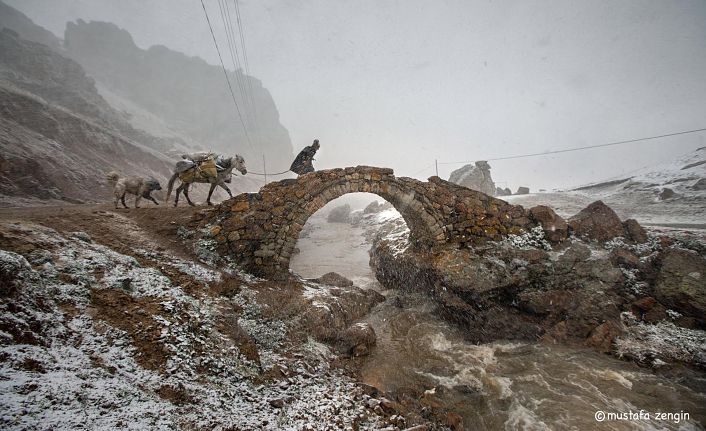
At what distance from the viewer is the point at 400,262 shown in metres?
10.6

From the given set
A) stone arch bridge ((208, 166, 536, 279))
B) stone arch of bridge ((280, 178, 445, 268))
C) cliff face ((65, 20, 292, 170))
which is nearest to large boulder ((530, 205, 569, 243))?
stone arch bridge ((208, 166, 536, 279))

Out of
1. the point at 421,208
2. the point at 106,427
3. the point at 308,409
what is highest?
the point at 421,208

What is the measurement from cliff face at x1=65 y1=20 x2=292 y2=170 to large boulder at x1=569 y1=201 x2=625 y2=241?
67732 mm

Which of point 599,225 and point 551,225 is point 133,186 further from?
point 599,225

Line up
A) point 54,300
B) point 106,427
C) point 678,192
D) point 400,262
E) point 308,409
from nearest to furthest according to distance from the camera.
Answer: point 106,427 → point 54,300 → point 308,409 → point 400,262 → point 678,192

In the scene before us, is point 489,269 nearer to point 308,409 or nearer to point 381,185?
point 381,185

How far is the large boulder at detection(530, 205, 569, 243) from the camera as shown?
27.8ft

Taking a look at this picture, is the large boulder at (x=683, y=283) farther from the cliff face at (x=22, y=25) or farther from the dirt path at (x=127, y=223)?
the cliff face at (x=22, y=25)

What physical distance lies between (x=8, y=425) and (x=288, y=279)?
5911 mm

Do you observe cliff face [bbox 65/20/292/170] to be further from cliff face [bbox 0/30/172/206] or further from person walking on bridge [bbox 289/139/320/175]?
person walking on bridge [bbox 289/139/320/175]

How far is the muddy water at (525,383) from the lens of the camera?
461cm

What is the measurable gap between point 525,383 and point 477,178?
25.5 metres

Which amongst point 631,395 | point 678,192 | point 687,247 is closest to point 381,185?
point 631,395

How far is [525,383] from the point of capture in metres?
5.46
